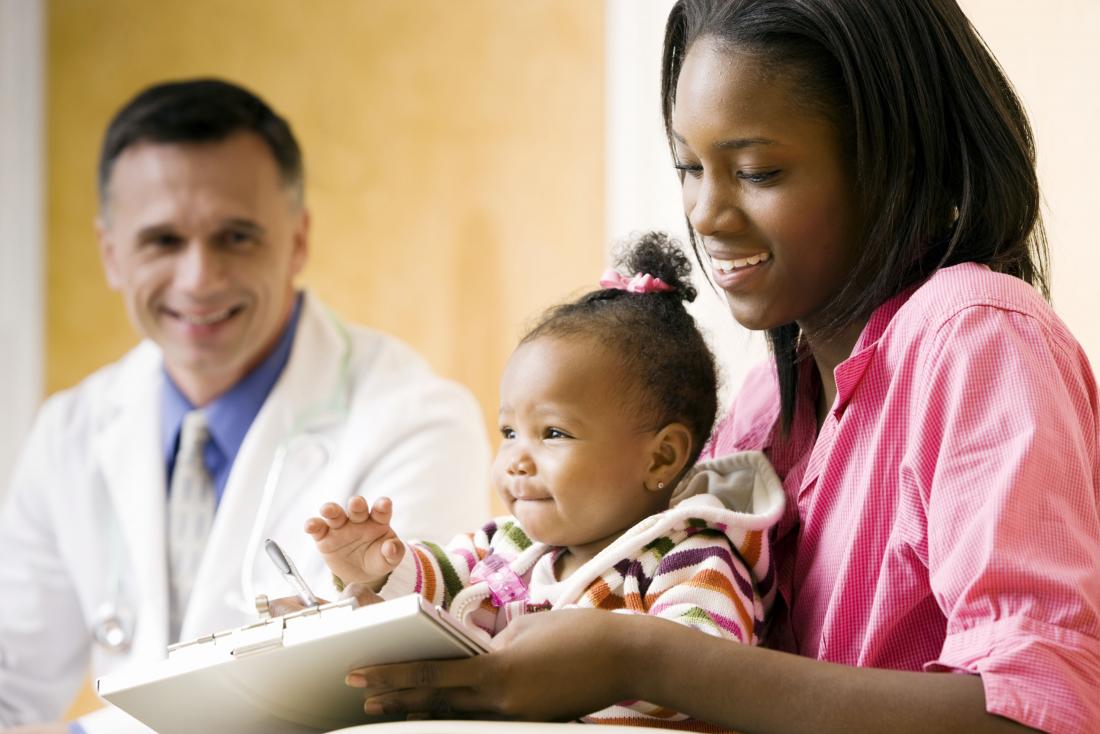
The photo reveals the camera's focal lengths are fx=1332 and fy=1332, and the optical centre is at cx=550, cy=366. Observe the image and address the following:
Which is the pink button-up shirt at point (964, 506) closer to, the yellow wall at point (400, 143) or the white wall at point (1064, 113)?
the white wall at point (1064, 113)

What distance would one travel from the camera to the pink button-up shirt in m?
0.84

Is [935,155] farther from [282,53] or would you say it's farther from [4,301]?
[4,301]

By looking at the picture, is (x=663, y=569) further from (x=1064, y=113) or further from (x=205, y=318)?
(x=205, y=318)

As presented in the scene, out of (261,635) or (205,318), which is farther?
(205,318)

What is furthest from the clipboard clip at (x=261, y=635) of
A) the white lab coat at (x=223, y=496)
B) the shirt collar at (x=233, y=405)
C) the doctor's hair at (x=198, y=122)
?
the doctor's hair at (x=198, y=122)

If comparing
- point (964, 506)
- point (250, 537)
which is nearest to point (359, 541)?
point (964, 506)

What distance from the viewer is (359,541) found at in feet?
3.67

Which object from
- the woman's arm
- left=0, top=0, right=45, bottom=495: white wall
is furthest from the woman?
left=0, top=0, right=45, bottom=495: white wall

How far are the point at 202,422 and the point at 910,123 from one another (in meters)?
1.51

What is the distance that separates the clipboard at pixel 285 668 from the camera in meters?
0.84

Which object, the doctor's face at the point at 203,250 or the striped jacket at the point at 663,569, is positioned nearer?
the striped jacket at the point at 663,569

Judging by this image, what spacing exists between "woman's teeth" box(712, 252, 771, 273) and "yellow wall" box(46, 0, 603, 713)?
194 centimetres

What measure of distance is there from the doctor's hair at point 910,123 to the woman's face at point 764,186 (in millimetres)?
13

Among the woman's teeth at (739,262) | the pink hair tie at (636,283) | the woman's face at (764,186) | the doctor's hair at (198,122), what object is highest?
the doctor's hair at (198,122)
